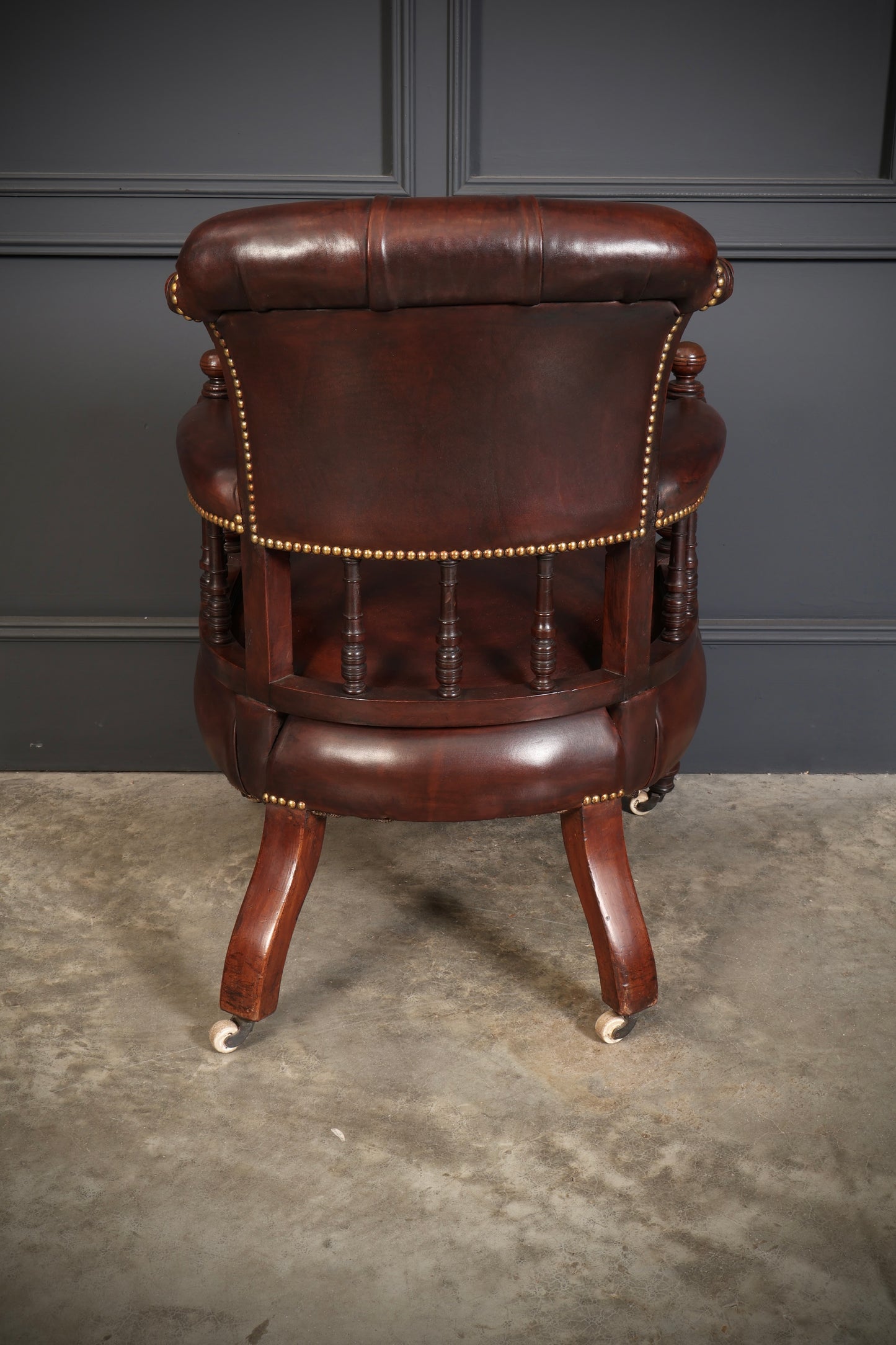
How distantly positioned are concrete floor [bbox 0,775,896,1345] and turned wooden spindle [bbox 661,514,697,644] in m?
0.56

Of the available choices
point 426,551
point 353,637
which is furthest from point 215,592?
point 426,551

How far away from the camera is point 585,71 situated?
2.23m

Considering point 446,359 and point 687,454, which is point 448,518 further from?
point 687,454

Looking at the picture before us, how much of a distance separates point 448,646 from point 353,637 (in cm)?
12

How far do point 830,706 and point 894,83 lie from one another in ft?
3.99

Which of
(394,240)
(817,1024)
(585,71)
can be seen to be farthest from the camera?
(585,71)

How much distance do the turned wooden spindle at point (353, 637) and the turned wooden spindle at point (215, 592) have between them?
0.25 meters

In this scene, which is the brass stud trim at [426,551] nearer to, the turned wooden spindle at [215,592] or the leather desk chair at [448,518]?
the leather desk chair at [448,518]

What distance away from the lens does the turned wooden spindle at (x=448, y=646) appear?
146 cm

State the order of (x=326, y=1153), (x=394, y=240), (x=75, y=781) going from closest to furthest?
(x=394, y=240) < (x=326, y=1153) < (x=75, y=781)

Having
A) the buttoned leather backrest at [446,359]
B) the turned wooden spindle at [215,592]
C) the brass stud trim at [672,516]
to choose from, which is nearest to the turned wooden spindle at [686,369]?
the brass stud trim at [672,516]

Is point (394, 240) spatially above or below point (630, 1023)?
above

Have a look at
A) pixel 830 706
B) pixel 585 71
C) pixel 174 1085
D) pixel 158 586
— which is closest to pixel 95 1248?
pixel 174 1085

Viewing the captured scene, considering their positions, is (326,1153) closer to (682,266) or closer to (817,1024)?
(817,1024)
